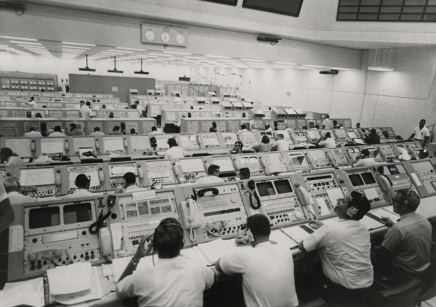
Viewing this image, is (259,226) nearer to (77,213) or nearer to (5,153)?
(77,213)

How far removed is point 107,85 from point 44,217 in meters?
11.8

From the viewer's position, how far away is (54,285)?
5.62ft

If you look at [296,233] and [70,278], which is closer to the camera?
[70,278]

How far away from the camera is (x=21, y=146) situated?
176 inches

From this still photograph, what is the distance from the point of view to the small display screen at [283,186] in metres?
2.94

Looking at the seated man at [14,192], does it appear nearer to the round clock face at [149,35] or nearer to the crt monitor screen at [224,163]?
the crt monitor screen at [224,163]

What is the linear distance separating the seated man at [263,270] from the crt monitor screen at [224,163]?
2.49m

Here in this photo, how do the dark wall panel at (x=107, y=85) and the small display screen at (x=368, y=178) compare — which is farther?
the dark wall panel at (x=107, y=85)

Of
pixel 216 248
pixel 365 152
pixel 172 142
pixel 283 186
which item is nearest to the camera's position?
pixel 216 248

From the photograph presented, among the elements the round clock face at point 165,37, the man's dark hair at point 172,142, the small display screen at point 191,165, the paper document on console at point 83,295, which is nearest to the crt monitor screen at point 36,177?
the small display screen at point 191,165

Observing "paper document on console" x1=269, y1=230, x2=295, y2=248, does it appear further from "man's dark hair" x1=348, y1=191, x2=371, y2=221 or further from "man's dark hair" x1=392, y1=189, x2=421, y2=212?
"man's dark hair" x1=392, y1=189, x2=421, y2=212

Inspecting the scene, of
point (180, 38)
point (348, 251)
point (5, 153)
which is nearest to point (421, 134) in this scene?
point (180, 38)

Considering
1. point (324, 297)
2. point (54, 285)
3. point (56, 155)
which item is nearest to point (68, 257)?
point (54, 285)

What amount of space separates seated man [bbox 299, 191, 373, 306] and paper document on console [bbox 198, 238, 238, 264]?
1.76 ft
